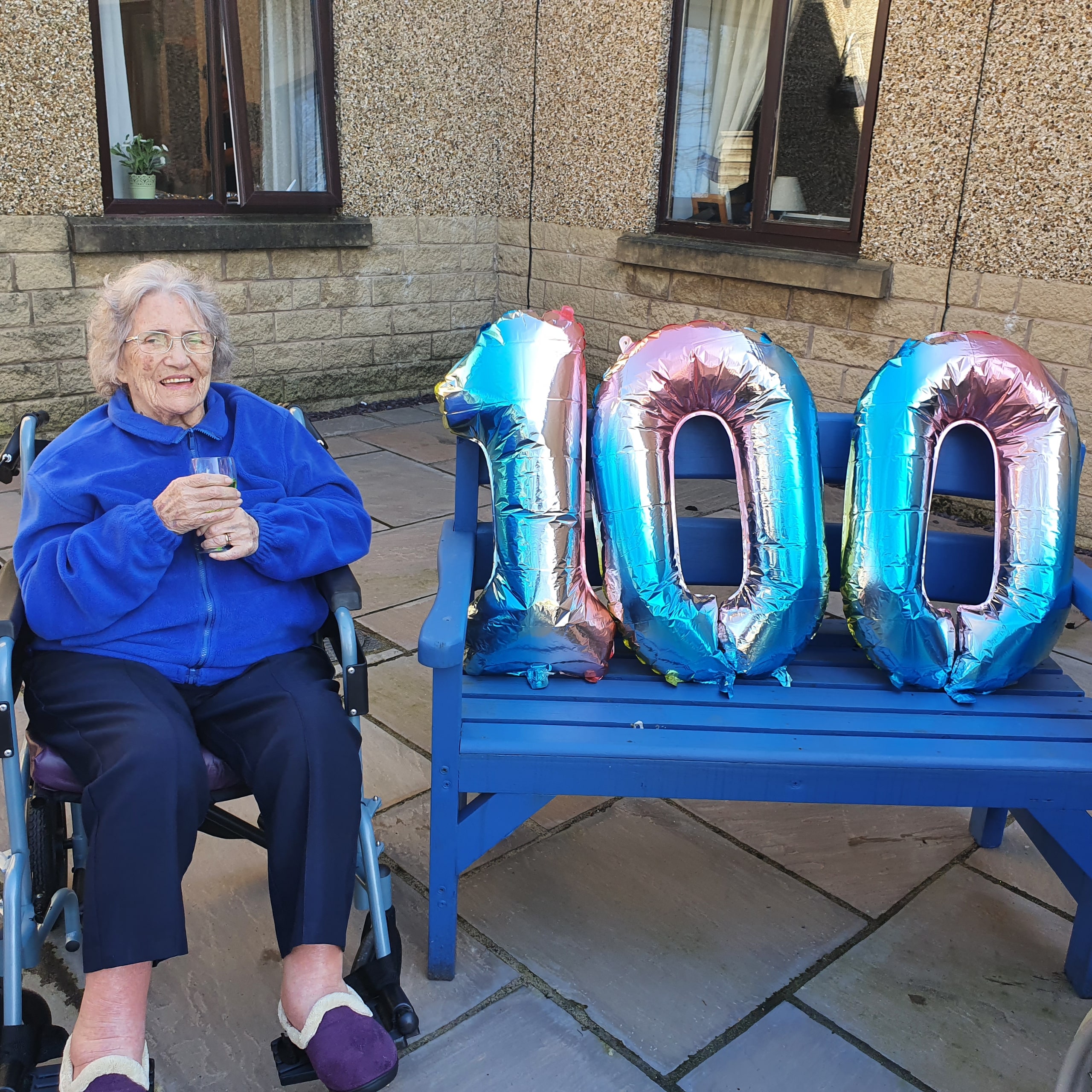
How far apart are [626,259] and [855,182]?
4.78ft

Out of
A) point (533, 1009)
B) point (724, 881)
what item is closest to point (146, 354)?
point (533, 1009)

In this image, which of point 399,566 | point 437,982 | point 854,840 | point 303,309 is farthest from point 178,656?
point 303,309

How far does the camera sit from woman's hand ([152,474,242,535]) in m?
1.85

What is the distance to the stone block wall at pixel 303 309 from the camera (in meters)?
5.21

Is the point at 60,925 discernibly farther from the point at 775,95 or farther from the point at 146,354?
the point at 775,95

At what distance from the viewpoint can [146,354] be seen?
2.07 meters

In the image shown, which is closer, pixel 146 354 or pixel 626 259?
pixel 146 354

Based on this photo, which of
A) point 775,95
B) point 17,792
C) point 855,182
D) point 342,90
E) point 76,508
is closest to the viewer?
point 17,792

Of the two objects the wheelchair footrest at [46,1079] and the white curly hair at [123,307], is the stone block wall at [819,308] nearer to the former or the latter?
the white curly hair at [123,307]

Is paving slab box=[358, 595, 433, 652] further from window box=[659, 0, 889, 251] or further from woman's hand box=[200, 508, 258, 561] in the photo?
window box=[659, 0, 889, 251]

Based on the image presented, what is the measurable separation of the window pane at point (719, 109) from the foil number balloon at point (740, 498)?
3.97 metres

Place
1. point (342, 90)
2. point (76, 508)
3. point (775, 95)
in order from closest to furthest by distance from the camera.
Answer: point (76, 508) < point (775, 95) < point (342, 90)

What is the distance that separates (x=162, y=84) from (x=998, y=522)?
517 cm

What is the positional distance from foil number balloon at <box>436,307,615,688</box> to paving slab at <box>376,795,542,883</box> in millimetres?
506
